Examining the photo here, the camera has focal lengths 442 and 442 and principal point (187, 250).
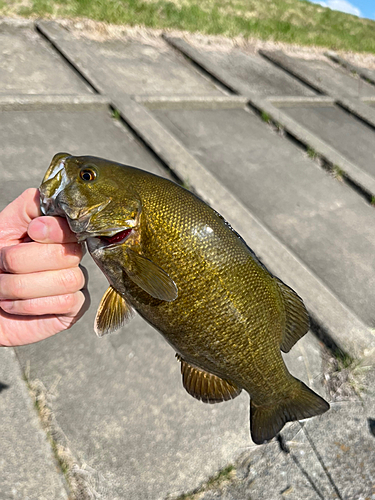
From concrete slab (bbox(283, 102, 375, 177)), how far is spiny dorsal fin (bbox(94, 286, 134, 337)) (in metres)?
5.61

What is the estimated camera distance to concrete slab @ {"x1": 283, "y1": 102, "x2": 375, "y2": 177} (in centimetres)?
679

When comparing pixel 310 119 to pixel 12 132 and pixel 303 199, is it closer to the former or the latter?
pixel 303 199

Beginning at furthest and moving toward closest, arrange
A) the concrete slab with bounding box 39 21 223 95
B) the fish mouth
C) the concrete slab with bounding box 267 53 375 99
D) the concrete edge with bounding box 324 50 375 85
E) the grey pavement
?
1. the concrete edge with bounding box 324 50 375 85
2. the concrete slab with bounding box 267 53 375 99
3. the concrete slab with bounding box 39 21 223 95
4. the grey pavement
5. the fish mouth

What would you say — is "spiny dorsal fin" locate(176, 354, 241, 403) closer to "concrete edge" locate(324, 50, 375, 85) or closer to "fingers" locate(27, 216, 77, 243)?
"fingers" locate(27, 216, 77, 243)

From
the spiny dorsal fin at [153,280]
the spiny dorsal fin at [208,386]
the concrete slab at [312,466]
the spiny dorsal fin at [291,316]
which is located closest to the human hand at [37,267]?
the spiny dorsal fin at [153,280]

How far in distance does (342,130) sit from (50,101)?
4.79 meters

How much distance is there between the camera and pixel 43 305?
1.89m

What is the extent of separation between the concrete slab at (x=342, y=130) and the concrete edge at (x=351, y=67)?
2942 mm

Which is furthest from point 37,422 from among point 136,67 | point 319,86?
point 319,86

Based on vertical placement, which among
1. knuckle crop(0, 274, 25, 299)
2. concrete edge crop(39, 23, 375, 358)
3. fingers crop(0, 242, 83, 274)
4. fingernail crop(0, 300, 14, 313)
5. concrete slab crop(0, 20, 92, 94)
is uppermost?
fingers crop(0, 242, 83, 274)

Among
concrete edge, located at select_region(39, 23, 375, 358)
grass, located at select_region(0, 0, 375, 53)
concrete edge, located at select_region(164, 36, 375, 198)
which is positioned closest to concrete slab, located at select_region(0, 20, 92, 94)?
concrete edge, located at select_region(39, 23, 375, 358)

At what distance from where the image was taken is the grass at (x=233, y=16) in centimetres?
796

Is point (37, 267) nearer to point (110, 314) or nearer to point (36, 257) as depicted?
point (36, 257)

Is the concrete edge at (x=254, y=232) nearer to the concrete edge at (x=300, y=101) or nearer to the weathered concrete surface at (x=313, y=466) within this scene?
the weathered concrete surface at (x=313, y=466)
